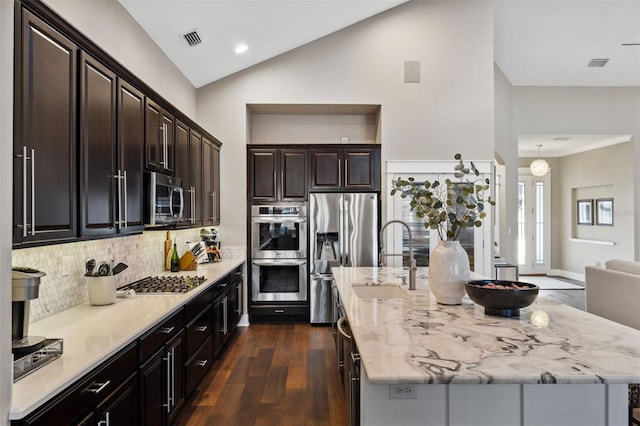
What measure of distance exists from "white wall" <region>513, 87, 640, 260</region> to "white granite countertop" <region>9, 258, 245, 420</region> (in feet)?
22.0

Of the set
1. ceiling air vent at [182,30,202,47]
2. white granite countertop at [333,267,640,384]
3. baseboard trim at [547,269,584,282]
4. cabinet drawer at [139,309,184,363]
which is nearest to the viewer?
white granite countertop at [333,267,640,384]

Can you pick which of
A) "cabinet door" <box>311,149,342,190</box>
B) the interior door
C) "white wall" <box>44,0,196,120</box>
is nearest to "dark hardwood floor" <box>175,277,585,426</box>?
"cabinet door" <box>311,149,342,190</box>

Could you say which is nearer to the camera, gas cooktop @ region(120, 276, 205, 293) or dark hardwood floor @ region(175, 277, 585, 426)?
dark hardwood floor @ region(175, 277, 585, 426)

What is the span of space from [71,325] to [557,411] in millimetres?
2306

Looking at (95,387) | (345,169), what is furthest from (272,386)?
(345,169)

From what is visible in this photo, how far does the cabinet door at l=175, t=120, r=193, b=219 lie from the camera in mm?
3644

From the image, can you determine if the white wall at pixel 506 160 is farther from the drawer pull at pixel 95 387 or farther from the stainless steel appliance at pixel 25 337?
the stainless steel appliance at pixel 25 337

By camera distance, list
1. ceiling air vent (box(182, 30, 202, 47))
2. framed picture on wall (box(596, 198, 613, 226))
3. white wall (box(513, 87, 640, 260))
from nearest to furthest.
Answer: ceiling air vent (box(182, 30, 202, 47)) → white wall (box(513, 87, 640, 260)) → framed picture on wall (box(596, 198, 613, 226))

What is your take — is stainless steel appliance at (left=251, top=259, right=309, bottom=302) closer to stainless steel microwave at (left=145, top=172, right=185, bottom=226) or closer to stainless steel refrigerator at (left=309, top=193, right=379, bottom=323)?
stainless steel refrigerator at (left=309, top=193, right=379, bottom=323)

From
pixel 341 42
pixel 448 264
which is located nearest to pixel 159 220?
pixel 448 264

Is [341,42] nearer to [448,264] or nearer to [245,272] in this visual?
[245,272]

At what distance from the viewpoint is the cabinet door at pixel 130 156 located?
8.21ft

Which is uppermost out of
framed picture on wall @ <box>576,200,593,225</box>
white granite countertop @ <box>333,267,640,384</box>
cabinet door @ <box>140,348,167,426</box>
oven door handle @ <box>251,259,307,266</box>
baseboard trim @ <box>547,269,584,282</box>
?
framed picture on wall @ <box>576,200,593,225</box>

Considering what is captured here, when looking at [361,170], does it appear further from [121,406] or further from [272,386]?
[121,406]
